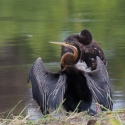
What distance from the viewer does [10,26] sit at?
1426cm

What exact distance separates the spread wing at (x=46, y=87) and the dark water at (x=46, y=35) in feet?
2.93

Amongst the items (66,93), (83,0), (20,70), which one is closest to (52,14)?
(83,0)

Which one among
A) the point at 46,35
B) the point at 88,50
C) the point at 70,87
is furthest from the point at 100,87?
the point at 46,35

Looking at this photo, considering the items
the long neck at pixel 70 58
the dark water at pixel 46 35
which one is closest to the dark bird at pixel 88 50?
the dark water at pixel 46 35

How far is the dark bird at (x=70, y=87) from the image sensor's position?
6027 mm

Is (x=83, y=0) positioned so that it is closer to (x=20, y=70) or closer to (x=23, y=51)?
(x=23, y=51)

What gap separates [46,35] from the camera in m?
12.8

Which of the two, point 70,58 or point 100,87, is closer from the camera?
point 100,87

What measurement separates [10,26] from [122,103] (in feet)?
24.2

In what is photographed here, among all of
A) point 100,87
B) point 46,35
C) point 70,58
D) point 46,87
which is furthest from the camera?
point 46,35

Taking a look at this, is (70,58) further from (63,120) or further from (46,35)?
(46,35)

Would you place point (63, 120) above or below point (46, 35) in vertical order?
above

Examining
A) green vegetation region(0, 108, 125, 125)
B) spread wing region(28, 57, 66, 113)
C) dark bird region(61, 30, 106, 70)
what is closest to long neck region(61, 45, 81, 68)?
spread wing region(28, 57, 66, 113)

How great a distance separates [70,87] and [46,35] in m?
6.46
